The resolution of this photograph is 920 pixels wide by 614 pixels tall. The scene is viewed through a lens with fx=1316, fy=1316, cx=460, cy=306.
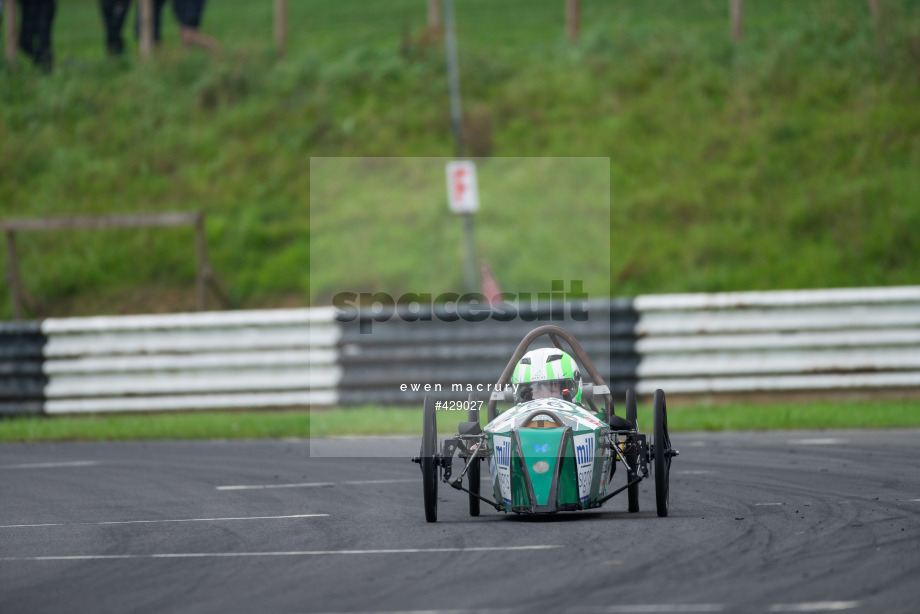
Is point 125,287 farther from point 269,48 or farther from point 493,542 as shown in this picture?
point 493,542

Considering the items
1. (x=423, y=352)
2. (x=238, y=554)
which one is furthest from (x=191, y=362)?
(x=238, y=554)

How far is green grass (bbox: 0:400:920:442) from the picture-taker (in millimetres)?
13672

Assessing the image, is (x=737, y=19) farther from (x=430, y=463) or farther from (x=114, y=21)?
(x=430, y=463)

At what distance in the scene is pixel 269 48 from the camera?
26.7 meters

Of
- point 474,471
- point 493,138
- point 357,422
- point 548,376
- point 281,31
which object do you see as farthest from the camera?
point 281,31

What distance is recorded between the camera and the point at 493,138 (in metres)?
23.5

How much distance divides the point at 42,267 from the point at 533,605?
18.1 metres

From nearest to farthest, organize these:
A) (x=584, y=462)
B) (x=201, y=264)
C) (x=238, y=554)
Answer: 1. (x=238, y=554)
2. (x=584, y=462)
3. (x=201, y=264)

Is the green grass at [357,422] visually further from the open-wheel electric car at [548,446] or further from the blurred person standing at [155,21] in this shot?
the blurred person standing at [155,21]

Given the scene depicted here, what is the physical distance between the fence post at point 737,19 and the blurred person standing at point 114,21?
39.6 feet

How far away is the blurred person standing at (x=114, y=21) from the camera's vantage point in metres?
26.7

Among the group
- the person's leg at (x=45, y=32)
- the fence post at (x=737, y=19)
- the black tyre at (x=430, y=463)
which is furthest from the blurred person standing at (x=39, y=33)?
the black tyre at (x=430, y=463)

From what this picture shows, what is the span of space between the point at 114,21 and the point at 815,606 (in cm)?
2440

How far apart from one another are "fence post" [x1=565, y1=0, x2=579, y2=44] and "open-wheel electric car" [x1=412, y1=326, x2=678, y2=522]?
59.1ft
